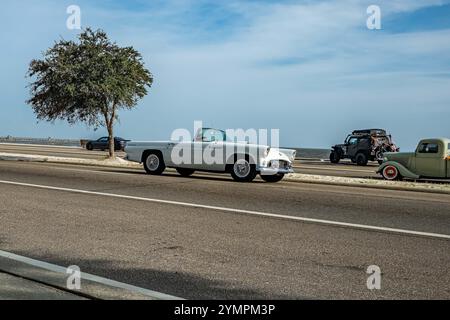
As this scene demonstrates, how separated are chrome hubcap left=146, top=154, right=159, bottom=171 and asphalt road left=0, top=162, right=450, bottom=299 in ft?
16.2

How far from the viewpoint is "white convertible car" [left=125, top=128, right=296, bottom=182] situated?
1547cm

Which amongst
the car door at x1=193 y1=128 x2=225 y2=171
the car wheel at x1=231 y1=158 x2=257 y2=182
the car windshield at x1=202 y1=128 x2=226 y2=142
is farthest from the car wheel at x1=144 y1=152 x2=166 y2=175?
the car wheel at x1=231 y1=158 x2=257 y2=182

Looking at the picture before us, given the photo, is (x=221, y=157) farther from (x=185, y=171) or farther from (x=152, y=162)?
(x=152, y=162)

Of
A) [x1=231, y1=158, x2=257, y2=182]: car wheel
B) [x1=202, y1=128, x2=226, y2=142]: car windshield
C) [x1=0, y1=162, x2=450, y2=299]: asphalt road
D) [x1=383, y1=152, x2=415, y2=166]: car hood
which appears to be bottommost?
[x1=0, y1=162, x2=450, y2=299]: asphalt road

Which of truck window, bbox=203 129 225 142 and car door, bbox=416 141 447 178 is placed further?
car door, bbox=416 141 447 178

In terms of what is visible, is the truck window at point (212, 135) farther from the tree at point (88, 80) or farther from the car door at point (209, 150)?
the tree at point (88, 80)

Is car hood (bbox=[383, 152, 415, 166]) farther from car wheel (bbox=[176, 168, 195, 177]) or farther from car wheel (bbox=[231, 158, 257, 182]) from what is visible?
car wheel (bbox=[176, 168, 195, 177])

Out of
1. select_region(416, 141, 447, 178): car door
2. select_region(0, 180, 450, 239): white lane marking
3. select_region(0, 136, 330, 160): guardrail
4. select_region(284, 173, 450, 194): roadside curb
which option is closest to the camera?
select_region(0, 180, 450, 239): white lane marking

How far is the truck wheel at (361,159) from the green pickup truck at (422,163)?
12818 mm

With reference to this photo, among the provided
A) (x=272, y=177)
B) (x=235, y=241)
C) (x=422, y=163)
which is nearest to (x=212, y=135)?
(x=272, y=177)

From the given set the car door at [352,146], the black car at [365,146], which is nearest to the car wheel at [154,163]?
the black car at [365,146]

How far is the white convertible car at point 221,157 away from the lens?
1547 cm
